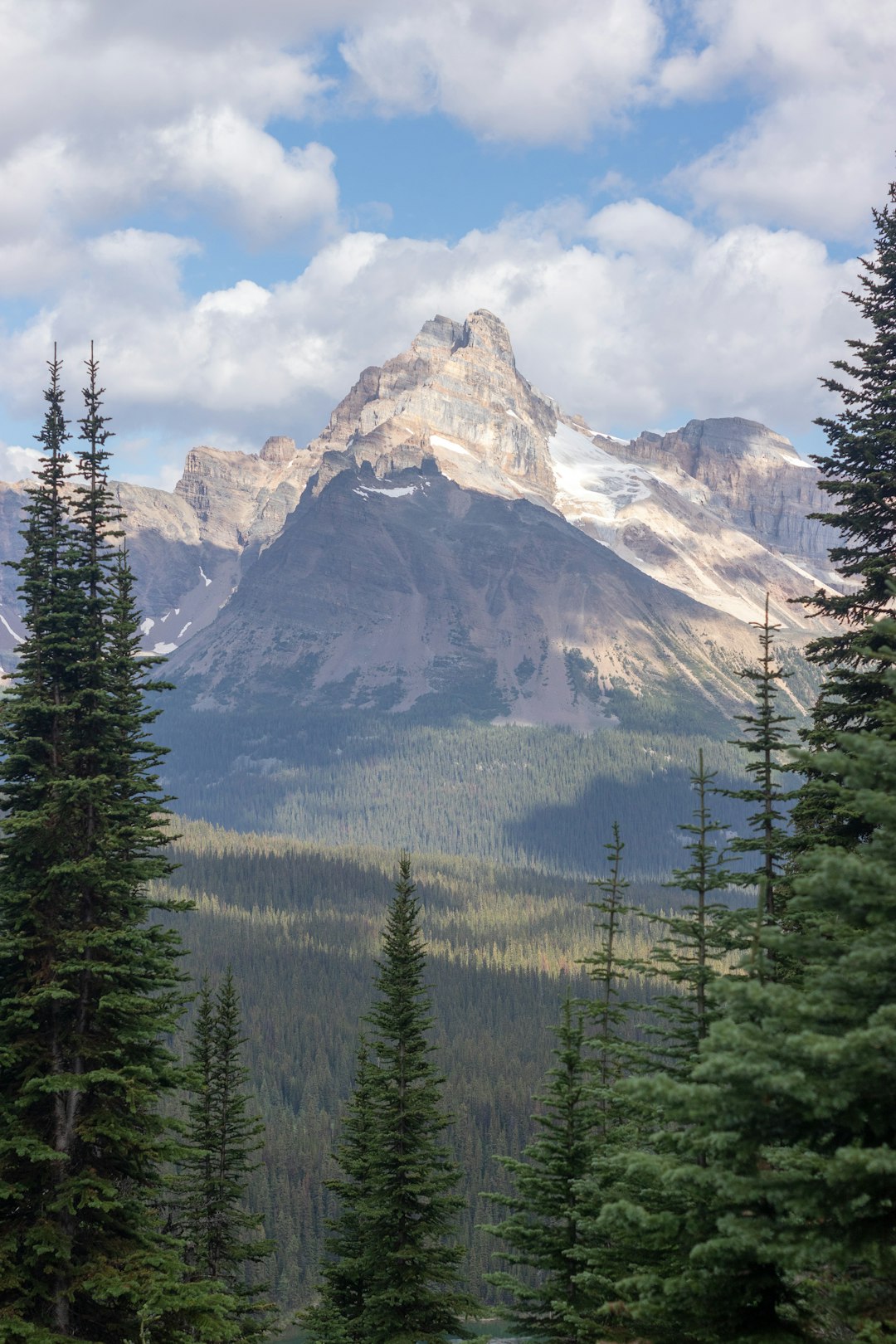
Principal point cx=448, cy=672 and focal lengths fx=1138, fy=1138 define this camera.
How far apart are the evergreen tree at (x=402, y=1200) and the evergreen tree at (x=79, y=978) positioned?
6848mm

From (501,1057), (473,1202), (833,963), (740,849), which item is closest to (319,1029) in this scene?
(501,1057)

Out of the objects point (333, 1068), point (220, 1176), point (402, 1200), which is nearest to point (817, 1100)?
point (402, 1200)

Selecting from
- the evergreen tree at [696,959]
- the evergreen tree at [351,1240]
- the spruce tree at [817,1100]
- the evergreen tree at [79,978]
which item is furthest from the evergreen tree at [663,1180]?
the evergreen tree at [351,1240]

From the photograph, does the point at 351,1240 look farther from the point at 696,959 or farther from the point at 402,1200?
the point at 696,959

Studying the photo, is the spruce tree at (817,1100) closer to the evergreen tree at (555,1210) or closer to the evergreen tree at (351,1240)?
the evergreen tree at (555,1210)

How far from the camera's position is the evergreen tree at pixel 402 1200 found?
97.8 ft

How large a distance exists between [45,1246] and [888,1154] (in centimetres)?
1664

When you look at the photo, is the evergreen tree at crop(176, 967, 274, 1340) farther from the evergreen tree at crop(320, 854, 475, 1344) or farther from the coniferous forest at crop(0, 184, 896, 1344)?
the evergreen tree at crop(320, 854, 475, 1344)

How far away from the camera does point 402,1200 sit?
30531mm

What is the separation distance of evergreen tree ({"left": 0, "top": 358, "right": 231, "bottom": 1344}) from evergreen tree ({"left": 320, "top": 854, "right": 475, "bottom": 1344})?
6848 millimetres

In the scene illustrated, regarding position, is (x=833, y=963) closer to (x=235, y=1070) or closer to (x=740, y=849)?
(x=740, y=849)

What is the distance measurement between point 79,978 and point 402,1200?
39.1 feet

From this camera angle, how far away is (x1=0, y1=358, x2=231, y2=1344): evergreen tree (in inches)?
868

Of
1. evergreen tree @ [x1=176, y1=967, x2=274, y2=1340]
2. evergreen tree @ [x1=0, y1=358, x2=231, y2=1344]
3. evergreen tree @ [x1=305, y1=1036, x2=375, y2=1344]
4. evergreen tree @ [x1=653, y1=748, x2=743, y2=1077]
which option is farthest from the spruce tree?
evergreen tree @ [x1=176, y1=967, x2=274, y2=1340]
